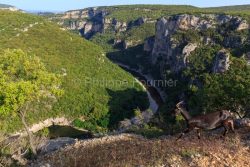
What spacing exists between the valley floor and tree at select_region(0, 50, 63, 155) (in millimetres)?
7772

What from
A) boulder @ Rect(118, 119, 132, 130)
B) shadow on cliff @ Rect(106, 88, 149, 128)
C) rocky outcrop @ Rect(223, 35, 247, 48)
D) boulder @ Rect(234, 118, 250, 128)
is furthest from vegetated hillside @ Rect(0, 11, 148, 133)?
boulder @ Rect(234, 118, 250, 128)

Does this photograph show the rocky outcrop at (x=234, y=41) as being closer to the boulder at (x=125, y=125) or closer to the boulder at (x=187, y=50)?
the boulder at (x=187, y=50)

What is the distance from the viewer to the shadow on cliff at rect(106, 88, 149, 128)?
107m

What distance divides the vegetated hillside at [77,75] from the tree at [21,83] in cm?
6208

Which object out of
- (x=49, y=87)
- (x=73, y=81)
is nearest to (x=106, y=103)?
(x=73, y=81)

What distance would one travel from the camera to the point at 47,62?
4446 inches

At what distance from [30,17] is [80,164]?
435ft

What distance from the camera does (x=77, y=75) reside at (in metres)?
119

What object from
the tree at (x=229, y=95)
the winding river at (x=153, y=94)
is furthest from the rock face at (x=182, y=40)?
the tree at (x=229, y=95)

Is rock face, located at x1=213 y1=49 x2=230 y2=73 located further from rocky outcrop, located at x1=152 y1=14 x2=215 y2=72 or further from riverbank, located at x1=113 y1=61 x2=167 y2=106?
rocky outcrop, located at x1=152 y1=14 x2=215 y2=72

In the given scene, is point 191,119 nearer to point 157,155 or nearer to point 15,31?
point 157,155

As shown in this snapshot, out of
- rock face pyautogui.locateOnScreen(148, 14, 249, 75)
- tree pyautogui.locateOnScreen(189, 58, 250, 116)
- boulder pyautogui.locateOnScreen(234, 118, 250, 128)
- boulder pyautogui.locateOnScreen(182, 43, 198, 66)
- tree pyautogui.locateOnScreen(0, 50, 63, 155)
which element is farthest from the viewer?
rock face pyautogui.locateOnScreen(148, 14, 249, 75)

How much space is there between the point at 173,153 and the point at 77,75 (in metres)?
104

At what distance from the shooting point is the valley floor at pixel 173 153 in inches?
599
